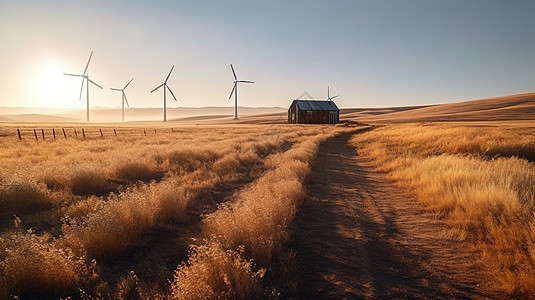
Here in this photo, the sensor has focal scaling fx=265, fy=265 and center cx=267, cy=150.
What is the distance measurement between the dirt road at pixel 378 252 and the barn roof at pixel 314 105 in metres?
61.2

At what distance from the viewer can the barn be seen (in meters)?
67.9

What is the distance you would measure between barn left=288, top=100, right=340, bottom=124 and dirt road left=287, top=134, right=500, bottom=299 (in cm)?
6063

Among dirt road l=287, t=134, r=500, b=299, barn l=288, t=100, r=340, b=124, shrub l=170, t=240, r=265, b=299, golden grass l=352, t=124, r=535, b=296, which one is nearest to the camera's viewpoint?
shrub l=170, t=240, r=265, b=299

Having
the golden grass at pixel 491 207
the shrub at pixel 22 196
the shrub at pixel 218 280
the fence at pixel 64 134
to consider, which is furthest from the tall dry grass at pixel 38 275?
the fence at pixel 64 134

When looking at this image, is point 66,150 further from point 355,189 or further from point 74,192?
point 355,189

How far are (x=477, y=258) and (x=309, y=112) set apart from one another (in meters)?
65.0

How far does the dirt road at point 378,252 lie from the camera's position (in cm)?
379

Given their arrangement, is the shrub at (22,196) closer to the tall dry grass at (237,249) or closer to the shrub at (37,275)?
the shrub at (37,275)

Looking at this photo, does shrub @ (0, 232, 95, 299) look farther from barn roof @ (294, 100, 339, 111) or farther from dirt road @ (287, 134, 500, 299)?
barn roof @ (294, 100, 339, 111)

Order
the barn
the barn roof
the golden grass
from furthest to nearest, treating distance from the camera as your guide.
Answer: the barn roof, the barn, the golden grass

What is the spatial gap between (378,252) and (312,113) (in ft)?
214

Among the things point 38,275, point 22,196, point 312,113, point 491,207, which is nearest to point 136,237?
point 38,275

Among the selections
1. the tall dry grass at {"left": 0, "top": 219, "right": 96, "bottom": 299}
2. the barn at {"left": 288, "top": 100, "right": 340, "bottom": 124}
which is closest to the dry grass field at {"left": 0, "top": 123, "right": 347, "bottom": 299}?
the tall dry grass at {"left": 0, "top": 219, "right": 96, "bottom": 299}

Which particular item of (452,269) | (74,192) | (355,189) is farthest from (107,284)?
(355,189)
